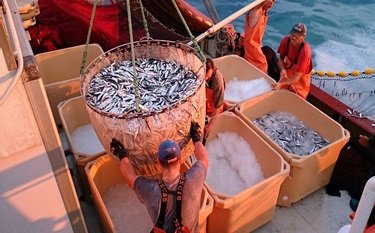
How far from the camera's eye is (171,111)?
2256 millimetres

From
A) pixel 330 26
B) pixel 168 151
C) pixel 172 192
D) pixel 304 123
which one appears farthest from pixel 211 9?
pixel 330 26

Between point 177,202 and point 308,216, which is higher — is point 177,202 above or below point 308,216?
above

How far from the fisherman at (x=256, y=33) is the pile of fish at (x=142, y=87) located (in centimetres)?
299

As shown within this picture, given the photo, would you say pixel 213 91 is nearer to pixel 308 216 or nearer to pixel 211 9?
pixel 308 216

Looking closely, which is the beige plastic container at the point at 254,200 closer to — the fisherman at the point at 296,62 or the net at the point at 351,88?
the fisherman at the point at 296,62

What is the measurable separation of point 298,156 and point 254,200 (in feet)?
2.41

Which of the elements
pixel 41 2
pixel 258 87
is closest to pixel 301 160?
pixel 258 87

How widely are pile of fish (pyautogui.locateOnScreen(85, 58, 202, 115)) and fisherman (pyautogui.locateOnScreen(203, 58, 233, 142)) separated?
4.17ft

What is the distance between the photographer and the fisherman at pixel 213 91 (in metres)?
4.07

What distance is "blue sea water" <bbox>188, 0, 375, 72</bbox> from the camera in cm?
1088

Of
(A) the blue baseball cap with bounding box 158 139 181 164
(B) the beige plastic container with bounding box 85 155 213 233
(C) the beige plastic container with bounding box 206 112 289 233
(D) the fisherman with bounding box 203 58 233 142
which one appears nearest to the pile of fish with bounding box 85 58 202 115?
(A) the blue baseball cap with bounding box 158 139 181 164

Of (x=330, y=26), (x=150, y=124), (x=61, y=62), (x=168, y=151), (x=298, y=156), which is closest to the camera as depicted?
(x=150, y=124)

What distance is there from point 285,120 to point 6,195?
11.9 ft

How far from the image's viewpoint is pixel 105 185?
3996 mm
